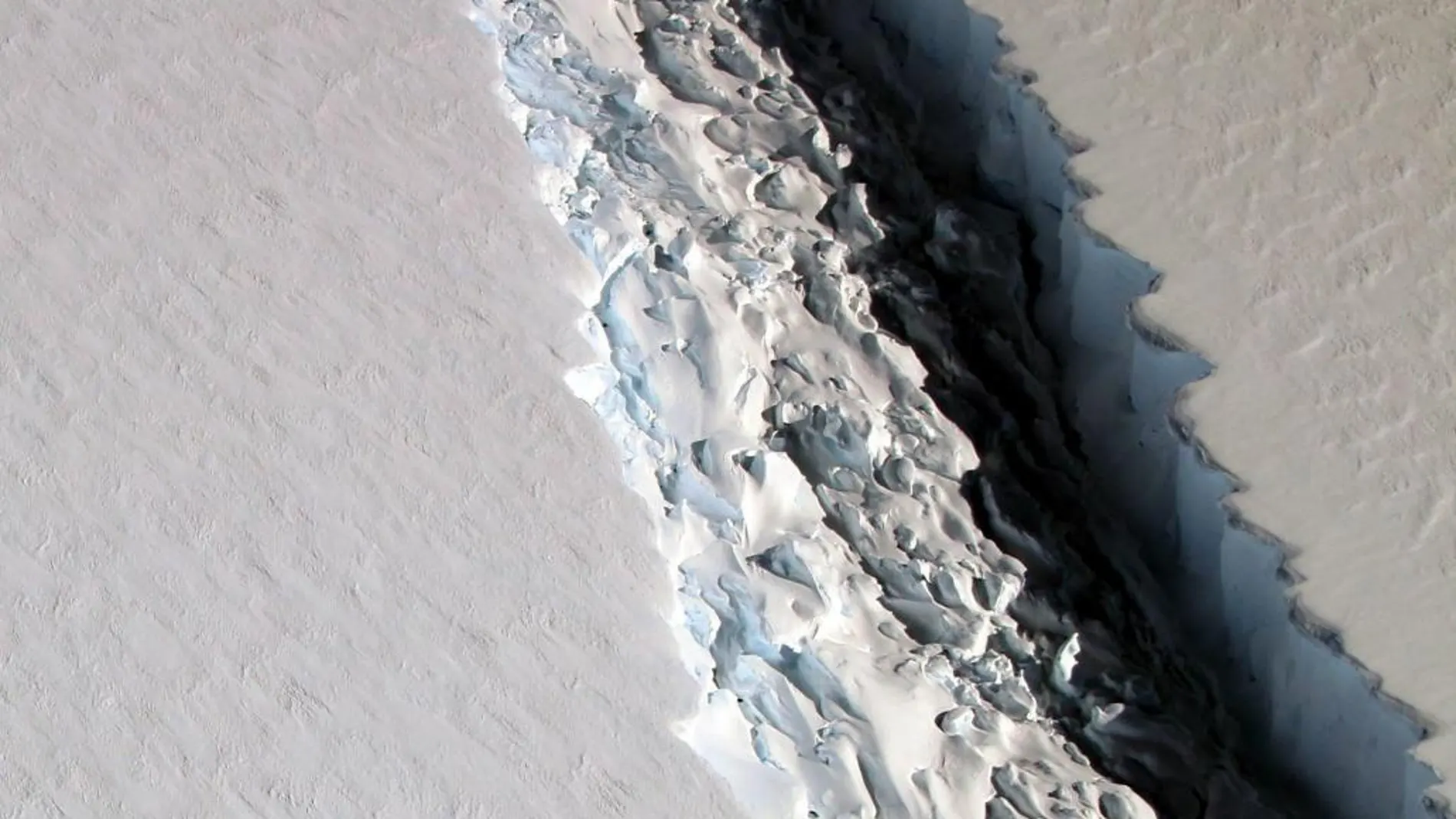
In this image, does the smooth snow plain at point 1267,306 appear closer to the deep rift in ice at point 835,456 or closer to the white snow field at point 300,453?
the deep rift in ice at point 835,456

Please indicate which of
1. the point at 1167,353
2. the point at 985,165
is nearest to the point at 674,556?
the point at 1167,353

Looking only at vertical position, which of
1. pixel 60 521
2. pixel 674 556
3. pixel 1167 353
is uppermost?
pixel 1167 353

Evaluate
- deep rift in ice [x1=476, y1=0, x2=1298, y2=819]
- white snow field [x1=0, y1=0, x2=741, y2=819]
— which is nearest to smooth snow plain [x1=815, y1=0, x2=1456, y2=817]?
deep rift in ice [x1=476, y1=0, x2=1298, y2=819]

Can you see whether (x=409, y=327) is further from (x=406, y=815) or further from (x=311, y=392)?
(x=406, y=815)

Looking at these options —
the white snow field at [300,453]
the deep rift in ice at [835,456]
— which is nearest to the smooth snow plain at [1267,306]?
the deep rift in ice at [835,456]

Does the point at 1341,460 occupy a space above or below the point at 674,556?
above

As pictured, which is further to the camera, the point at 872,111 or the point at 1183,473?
the point at 872,111

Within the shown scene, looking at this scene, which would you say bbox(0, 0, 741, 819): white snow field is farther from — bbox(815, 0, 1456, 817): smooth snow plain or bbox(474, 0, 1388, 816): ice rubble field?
bbox(815, 0, 1456, 817): smooth snow plain
